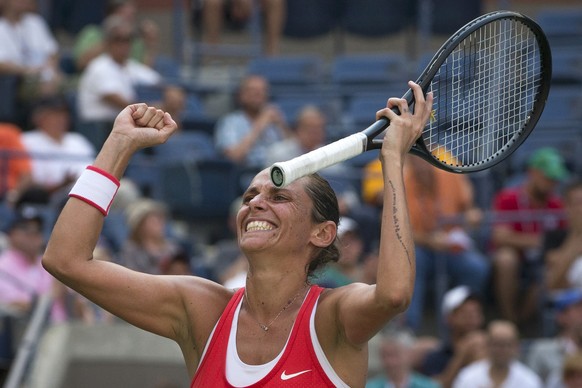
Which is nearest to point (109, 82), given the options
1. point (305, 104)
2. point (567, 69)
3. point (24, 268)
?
point (305, 104)

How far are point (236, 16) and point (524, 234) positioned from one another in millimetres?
4667

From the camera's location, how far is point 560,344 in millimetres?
7891

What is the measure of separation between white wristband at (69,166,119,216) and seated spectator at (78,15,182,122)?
591cm

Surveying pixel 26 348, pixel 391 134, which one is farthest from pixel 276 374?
pixel 26 348

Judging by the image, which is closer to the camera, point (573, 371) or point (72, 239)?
point (72, 239)

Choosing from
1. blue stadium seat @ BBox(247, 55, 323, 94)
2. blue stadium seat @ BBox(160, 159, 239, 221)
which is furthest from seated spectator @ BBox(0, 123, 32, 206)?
blue stadium seat @ BBox(247, 55, 323, 94)

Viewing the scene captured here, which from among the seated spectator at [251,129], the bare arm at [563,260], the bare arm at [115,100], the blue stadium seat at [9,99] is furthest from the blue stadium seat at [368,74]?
the bare arm at [563,260]

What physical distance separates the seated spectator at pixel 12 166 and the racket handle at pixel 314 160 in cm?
501

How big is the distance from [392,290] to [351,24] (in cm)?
924

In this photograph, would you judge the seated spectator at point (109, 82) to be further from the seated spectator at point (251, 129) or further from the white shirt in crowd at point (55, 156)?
the seated spectator at point (251, 129)

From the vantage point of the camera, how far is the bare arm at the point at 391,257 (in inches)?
135

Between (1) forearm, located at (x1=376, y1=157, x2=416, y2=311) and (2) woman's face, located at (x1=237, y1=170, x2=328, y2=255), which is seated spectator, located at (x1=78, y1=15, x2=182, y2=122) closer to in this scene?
(2) woman's face, located at (x1=237, y1=170, x2=328, y2=255)

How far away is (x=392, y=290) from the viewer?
3426 mm

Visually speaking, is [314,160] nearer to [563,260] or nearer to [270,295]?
[270,295]
